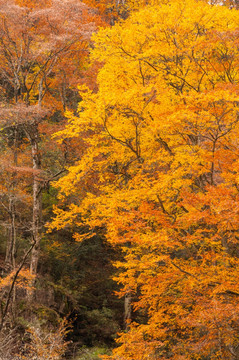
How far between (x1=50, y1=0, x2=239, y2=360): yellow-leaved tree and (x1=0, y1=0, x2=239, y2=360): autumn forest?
5 cm

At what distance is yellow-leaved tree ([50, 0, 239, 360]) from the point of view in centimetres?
782

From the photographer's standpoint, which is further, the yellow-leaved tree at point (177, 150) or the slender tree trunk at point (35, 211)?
the slender tree trunk at point (35, 211)

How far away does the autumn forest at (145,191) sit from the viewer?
309 inches

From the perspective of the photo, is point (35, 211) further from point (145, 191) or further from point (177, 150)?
point (177, 150)

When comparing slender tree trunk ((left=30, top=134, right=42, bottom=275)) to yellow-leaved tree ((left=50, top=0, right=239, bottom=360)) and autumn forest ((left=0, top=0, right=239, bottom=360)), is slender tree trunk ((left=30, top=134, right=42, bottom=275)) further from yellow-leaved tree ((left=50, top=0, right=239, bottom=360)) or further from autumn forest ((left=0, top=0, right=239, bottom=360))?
yellow-leaved tree ((left=50, top=0, right=239, bottom=360))

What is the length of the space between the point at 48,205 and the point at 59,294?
461 centimetres

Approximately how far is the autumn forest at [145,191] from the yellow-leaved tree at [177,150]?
0.05 meters

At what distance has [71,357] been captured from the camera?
34.8 feet

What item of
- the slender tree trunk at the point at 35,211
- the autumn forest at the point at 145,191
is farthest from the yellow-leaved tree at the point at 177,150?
the slender tree trunk at the point at 35,211

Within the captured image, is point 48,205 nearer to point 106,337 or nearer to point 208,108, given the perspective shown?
point 106,337

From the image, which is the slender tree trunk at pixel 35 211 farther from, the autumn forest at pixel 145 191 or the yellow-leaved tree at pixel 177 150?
the yellow-leaved tree at pixel 177 150

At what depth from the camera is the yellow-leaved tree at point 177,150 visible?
782 centimetres

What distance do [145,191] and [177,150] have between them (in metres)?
2.18

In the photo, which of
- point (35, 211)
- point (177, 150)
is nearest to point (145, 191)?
point (177, 150)
